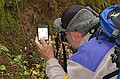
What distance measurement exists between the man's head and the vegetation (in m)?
1.30

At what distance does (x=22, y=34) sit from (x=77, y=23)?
6.63ft

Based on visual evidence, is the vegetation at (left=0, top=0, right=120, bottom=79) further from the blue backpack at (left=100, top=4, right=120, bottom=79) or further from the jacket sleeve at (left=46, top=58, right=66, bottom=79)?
the blue backpack at (left=100, top=4, right=120, bottom=79)

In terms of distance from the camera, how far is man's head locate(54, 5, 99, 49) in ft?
9.45

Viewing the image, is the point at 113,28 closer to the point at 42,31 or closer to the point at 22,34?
the point at 42,31

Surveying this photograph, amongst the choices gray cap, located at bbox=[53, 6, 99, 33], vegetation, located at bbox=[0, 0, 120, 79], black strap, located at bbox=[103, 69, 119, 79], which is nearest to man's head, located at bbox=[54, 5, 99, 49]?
gray cap, located at bbox=[53, 6, 99, 33]

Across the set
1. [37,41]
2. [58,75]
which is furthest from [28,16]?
[58,75]

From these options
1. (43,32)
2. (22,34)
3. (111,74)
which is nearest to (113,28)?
(111,74)

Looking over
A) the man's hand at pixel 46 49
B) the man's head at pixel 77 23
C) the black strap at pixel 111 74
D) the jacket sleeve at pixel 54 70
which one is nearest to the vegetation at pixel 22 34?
the man's hand at pixel 46 49

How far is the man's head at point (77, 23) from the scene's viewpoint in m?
2.88

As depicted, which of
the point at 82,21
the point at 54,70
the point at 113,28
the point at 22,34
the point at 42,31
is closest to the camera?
the point at 113,28

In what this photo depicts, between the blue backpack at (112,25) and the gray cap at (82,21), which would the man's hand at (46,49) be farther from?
the blue backpack at (112,25)

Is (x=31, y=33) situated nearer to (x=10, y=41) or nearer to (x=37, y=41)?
(x=10, y=41)

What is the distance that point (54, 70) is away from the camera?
3.19 metres

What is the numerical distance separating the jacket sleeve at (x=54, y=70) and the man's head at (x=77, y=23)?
0.32m
